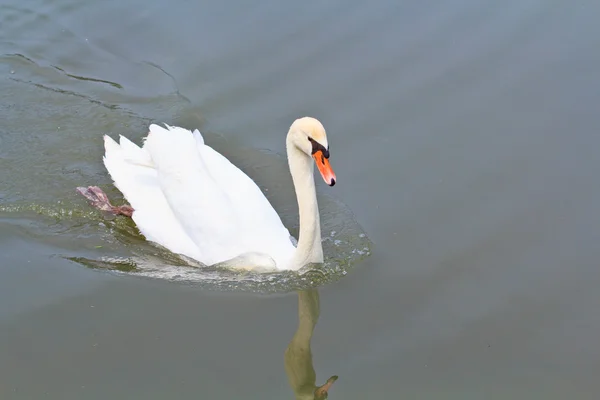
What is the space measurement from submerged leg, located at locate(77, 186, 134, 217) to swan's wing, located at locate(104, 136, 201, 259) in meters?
0.12

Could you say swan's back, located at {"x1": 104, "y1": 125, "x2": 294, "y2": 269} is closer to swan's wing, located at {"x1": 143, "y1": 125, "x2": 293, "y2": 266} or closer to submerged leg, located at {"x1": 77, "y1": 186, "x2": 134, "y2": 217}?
swan's wing, located at {"x1": 143, "y1": 125, "x2": 293, "y2": 266}

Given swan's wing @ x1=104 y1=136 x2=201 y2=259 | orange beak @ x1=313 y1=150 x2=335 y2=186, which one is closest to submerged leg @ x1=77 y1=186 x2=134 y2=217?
swan's wing @ x1=104 y1=136 x2=201 y2=259

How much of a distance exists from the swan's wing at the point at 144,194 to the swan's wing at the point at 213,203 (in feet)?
0.43

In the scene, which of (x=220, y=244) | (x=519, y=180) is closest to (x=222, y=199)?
A: (x=220, y=244)

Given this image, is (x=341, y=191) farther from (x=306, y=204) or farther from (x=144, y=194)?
(x=144, y=194)

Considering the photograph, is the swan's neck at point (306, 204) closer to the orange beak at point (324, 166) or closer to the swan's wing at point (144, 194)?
the orange beak at point (324, 166)

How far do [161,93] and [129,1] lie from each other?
8.63 feet

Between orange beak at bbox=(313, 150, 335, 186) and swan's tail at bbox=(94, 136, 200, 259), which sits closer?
orange beak at bbox=(313, 150, 335, 186)

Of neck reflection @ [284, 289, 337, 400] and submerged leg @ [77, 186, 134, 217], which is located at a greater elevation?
submerged leg @ [77, 186, 134, 217]

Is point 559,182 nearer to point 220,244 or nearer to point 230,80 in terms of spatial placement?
point 220,244

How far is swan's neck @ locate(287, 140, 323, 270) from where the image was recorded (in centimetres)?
678

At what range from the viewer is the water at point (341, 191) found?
6.05m

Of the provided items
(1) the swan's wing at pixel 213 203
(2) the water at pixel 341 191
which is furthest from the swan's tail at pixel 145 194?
(2) the water at pixel 341 191

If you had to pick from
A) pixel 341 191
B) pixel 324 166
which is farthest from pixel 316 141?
pixel 341 191
